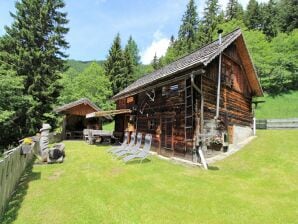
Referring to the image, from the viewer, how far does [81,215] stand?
519cm

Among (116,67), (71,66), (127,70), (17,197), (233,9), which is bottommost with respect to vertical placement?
(17,197)

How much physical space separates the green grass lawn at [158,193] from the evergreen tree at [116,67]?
92.1 feet

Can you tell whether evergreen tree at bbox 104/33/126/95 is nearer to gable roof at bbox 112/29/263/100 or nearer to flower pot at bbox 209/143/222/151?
gable roof at bbox 112/29/263/100

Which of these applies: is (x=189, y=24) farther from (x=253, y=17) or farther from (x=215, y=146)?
(x=215, y=146)

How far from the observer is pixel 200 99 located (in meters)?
11.1

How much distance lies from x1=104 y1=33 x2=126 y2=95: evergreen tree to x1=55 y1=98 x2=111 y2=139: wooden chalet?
12.5 m

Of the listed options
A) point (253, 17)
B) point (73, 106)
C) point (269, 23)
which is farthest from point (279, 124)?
point (253, 17)

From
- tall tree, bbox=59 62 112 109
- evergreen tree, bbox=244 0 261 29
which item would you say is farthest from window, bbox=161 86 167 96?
evergreen tree, bbox=244 0 261 29

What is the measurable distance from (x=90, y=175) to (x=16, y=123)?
18184 millimetres

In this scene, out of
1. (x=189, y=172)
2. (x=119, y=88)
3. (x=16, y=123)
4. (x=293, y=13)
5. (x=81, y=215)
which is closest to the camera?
(x=81, y=215)

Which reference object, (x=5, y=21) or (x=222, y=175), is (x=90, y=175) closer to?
(x=222, y=175)

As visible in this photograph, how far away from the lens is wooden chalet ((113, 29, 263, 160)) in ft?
36.8

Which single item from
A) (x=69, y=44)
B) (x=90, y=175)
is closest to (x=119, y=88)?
(x=69, y=44)

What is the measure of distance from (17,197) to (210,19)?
141 feet
